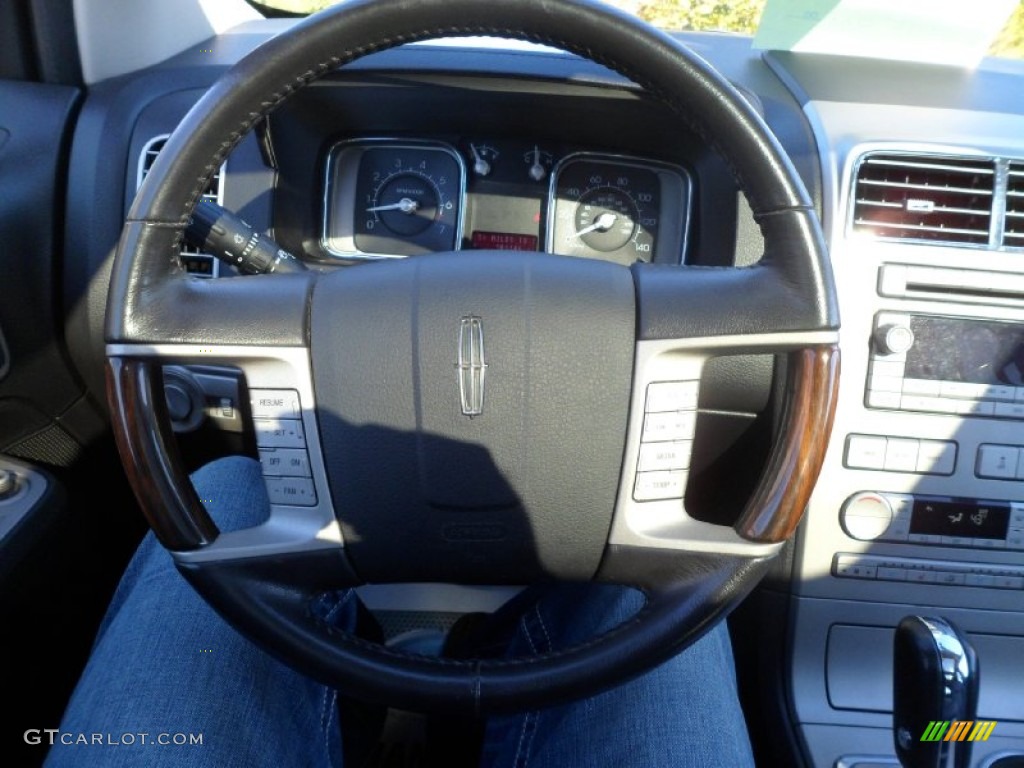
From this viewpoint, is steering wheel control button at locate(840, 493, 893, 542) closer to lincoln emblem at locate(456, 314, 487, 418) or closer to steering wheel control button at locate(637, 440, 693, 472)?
steering wheel control button at locate(637, 440, 693, 472)

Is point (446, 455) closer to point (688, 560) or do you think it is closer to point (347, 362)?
point (347, 362)

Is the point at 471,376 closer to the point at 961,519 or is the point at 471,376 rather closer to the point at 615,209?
the point at 615,209

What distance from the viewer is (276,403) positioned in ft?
3.01

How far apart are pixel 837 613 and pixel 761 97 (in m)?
0.89

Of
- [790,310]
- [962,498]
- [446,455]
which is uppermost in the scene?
[790,310]

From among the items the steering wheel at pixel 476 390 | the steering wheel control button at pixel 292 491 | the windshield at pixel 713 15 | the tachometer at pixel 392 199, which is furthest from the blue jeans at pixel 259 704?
the windshield at pixel 713 15

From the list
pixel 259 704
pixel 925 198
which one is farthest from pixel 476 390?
pixel 925 198

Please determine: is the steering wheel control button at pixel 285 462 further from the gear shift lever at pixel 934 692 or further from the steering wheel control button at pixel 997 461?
the steering wheel control button at pixel 997 461

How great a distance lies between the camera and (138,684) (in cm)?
95

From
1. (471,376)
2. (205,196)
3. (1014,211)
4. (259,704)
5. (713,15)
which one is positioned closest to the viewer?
(471,376)

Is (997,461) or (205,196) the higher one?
(205,196)

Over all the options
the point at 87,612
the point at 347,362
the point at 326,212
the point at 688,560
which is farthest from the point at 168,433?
the point at 87,612

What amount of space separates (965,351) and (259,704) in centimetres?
112

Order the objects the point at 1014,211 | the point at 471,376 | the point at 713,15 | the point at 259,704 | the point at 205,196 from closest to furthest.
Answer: the point at 471,376, the point at 259,704, the point at 1014,211, the point at 205,196, the point at 713,15
